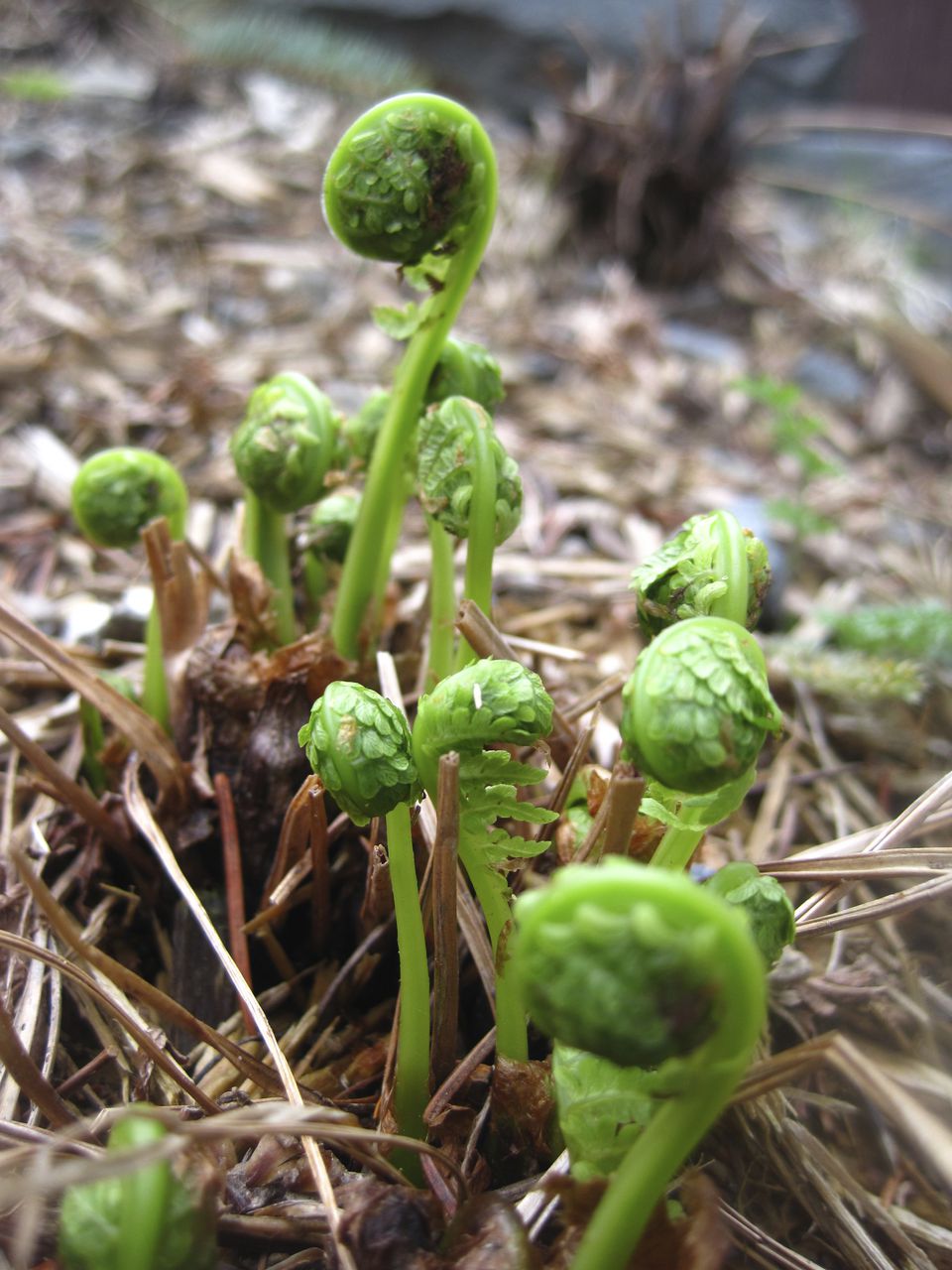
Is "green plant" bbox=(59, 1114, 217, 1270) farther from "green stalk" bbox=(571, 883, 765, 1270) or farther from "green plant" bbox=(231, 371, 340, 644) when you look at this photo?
"green plant" bbox=(231, 371, 340, 644)

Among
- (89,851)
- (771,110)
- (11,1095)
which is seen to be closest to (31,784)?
(89,851)

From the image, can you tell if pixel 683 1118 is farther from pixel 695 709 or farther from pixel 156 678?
pixel 156 678

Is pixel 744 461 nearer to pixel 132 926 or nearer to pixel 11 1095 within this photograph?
pixel 132 926

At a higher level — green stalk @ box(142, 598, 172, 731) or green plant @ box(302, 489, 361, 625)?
green plant @ box(302, 489, 361, 625)

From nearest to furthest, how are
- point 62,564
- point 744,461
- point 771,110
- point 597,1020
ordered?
point 597,1020 < point 62,564 < point 744,461 < point 771,110

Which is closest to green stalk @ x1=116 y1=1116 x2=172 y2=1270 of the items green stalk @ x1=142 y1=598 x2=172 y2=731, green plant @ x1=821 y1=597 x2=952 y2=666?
green stalk @ x1=142 y1=598 x2=172 y2=731

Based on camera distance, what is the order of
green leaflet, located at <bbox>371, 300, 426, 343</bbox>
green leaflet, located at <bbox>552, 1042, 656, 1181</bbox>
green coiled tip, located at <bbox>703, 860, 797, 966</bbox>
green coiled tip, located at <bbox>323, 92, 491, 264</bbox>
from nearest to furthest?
green leaflet, located at <bbox>552, 1042, 656, 1181</bbox>
green coiled tip, located at <bbox>703, 860, 797, 966</bbox>
green coiled tip, located at <bbox>323, 92, 491, 264</bbox>
green leaflet, located at <bbox>371, 300, 426, 343</bbox>

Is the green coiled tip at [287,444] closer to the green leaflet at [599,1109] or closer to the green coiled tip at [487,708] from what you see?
the green coiled tip at [487,708]
